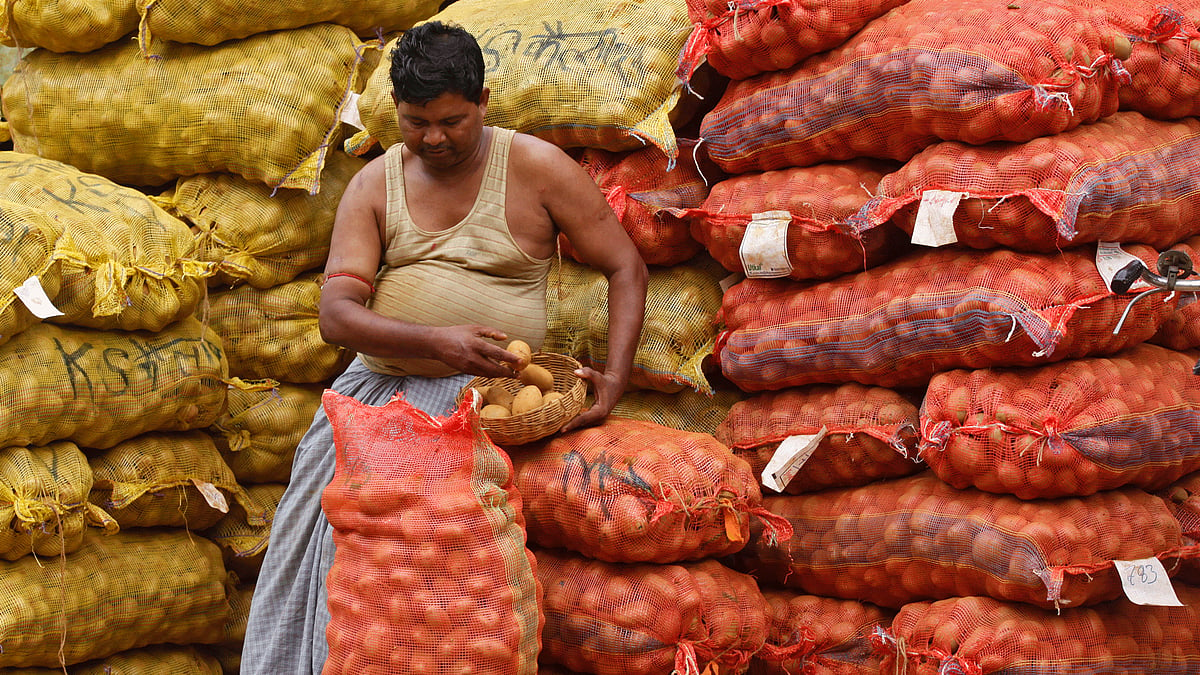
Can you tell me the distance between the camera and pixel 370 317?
267cm

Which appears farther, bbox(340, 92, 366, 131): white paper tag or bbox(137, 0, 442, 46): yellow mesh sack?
bbox(340, 92, 366, 131): white paper tag

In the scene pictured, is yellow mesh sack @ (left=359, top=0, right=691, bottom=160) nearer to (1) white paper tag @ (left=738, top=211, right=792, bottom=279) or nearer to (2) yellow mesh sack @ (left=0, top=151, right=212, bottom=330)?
(1) white paper tag @ (left=738, top=211, right=792, bottom=279)

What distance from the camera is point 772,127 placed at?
9.61 feet

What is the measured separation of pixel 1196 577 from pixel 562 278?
177 centimetres

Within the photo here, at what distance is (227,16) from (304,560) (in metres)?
1.68

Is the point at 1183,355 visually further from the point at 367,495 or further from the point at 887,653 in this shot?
the point at 367,495

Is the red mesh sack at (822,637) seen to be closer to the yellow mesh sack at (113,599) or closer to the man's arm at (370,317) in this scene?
the man's arm at (370,317)

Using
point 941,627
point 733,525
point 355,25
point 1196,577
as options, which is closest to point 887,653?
point 941,627

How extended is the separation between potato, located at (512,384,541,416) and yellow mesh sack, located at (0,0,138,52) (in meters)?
1.84

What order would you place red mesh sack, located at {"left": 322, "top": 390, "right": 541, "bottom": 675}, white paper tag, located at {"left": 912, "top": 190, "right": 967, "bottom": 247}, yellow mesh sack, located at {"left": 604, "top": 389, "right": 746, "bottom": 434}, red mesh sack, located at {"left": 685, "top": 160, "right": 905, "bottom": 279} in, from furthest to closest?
yellow mesh sack, located at {"left": 604, "top": 389, "right": 746, "bottom": 434} → red mesh sack, located at {"left": 685, "top": 160, "right": 905, "bottom": 279} → white paper tag, located at {"left": 912, "top": 190, "right": 967, "bottom": 247} → red mesh sack, located at {"left": 322, "top": 390, "right": 541, "bottom": 675}

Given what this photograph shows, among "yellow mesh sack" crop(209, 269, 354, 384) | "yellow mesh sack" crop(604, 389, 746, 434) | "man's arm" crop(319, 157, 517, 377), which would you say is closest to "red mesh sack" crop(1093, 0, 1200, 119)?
"yellow mesh sack" crop(604, 389, 746, 434)

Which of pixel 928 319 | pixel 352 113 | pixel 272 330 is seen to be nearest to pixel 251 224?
pixel 272 330

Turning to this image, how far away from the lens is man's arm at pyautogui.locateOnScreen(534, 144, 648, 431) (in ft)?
9.32

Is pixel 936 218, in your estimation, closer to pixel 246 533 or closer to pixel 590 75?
pixel 590 75
